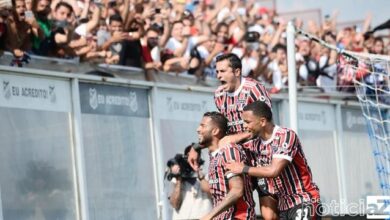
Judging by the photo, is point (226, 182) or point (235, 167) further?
point (226, 182)

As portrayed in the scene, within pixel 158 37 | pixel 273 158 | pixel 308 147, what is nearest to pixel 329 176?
pixel 308 147

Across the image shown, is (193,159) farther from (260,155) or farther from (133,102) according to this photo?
(260,155)

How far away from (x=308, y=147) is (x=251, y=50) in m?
1.90

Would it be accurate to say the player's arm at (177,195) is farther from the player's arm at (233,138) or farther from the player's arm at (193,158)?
the player's arm at (233,138)

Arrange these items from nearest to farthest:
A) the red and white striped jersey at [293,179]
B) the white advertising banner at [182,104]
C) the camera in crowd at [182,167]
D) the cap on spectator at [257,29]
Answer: the red and white striped jersey at [293,179] < the camera in crowd at [182,167] < the white advertising banner at [182,104] < the cap on spectator at [257,29]

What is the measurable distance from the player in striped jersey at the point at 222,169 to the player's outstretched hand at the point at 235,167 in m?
0.04

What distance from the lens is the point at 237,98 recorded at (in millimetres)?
11977

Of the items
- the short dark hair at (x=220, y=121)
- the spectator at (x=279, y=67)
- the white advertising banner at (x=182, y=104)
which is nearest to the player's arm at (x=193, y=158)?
the white advertising banner at (x=182, y=104)

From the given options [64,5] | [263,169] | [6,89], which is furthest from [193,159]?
[64,5]

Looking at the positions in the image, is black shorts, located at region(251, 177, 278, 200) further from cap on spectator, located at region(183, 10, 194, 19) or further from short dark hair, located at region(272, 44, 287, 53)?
short dark hair, located at region(272, 44, 287, 53)

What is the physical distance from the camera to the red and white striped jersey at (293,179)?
1168cm

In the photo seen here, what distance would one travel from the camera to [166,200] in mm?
15234

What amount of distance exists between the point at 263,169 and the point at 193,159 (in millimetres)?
2737

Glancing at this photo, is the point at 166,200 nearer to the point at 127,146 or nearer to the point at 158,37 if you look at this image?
the point at 127,146
